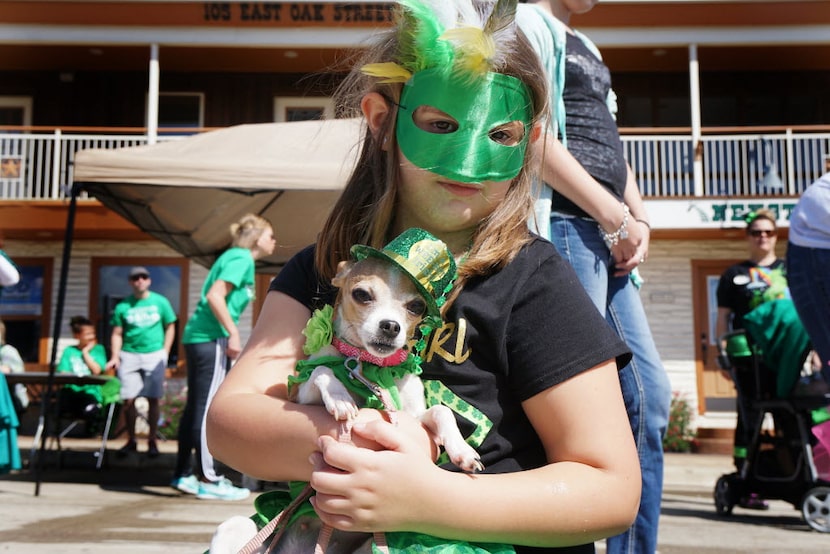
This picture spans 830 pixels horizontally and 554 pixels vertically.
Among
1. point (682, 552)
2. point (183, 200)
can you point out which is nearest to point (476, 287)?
point (682, 552)

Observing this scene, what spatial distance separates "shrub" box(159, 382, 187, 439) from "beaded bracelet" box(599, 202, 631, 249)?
→ 37.7 feet

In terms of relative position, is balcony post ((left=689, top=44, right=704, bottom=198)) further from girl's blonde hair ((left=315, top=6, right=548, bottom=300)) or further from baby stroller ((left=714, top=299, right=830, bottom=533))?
girl's blonde hair ((left=315, top=6, right=548, bottom=300))

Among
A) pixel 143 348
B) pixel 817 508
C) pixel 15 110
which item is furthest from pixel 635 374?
pixel 15 110

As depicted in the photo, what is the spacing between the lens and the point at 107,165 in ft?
22.8

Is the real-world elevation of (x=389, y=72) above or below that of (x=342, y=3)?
below

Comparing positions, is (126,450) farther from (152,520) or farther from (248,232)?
(152,520)

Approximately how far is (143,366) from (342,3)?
8.75m

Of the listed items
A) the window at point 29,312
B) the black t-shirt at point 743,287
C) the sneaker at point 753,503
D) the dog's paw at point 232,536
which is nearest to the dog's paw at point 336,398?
the dog's paw at point 232,536

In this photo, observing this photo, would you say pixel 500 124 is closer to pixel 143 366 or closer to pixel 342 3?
pixel 143 366

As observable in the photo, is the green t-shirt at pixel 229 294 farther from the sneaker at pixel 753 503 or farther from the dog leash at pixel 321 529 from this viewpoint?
the dog leash at pixel 321 529

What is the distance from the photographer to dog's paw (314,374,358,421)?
1437 mm

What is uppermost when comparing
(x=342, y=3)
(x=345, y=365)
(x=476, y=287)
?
(x=342, y=3)

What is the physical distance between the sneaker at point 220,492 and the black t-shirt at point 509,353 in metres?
5.26

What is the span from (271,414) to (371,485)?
0.29 m
